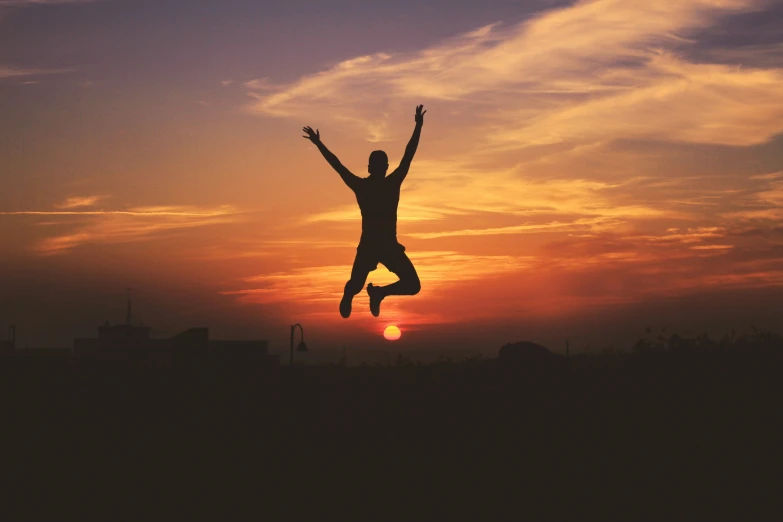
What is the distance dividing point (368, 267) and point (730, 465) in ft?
21.5

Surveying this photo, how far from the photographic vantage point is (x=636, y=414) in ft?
44.7

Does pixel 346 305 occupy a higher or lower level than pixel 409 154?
lower

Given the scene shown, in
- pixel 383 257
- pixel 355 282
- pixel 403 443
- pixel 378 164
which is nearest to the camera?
pixel 403 443

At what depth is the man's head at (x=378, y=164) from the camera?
47.3 ft

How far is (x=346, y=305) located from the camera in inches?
615

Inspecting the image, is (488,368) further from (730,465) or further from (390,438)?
(730,465)

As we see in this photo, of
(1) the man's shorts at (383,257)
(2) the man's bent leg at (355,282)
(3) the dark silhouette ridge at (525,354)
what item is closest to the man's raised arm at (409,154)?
(1) the man's shorts at (383,257)

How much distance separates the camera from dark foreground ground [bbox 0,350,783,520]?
39.1 feet

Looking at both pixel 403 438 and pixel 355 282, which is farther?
pixel 355 282

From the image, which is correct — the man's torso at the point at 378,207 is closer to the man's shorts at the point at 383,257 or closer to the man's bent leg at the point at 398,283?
the man's shorts at the point at 383,257

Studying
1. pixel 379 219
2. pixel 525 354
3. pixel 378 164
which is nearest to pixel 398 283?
pixel 379 219

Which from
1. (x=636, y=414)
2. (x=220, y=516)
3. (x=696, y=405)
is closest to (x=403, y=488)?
(x=220, y=516)

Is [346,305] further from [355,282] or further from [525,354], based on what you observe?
[525,354]

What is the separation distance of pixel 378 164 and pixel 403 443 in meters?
4.53
